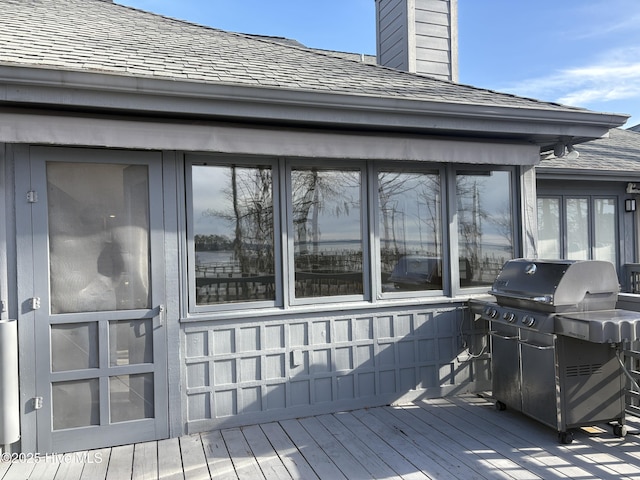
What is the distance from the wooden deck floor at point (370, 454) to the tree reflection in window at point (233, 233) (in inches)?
41.8

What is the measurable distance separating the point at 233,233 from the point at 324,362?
1.29 m

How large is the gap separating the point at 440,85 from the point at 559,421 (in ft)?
9.90

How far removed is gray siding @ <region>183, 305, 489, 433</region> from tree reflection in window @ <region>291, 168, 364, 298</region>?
290mm

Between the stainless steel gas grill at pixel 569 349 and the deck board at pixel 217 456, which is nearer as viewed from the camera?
the deck board at pixel 217 456

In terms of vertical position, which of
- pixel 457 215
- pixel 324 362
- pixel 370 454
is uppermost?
pixel 457 215

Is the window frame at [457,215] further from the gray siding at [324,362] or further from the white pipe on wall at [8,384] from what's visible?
the white pipe on wall at [8,384]

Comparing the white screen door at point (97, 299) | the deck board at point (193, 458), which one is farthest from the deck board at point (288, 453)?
the white screen door at point (97, 299)

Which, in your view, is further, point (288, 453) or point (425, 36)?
point (425, 36)

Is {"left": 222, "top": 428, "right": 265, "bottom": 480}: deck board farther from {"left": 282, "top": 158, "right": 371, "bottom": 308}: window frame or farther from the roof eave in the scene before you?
the roof eave

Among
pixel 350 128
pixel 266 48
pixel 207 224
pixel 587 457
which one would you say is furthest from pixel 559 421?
pixel 266 48

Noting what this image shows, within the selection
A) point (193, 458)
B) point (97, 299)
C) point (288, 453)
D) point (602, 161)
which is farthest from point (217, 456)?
point (602, 161)

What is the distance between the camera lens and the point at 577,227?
665 centimetres

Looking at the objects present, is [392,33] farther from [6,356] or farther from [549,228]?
[6,356]

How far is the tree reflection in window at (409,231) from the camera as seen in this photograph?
4164mm
